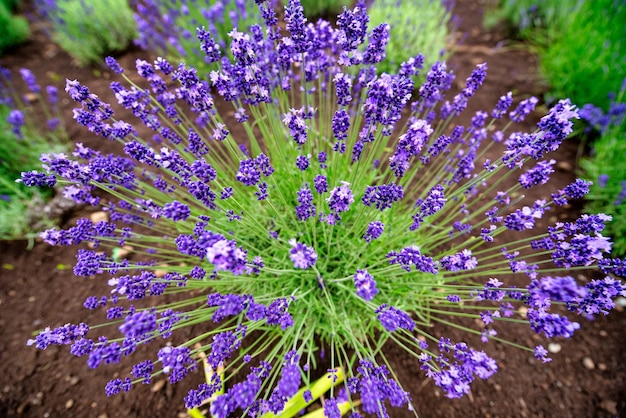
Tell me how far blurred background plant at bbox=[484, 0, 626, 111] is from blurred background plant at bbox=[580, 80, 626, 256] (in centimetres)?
29

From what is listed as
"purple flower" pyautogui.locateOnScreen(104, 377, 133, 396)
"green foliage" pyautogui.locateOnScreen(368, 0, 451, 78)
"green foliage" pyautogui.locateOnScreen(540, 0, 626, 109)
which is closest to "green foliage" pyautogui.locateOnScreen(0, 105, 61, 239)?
"purple flower" pyautogui.locateOnScreen(104, 377, 133, 396)

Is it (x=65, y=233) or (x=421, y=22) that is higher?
(x=421, y=22)

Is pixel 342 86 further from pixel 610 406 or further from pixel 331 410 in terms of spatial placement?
pixel 610 406

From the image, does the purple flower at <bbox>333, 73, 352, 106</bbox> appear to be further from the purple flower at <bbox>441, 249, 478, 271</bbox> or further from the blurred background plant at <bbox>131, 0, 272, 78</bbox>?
the blurred background plant at <bbox>131, 0, 272, 78</bbox>

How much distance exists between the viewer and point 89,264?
63.7 inches

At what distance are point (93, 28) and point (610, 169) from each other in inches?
232

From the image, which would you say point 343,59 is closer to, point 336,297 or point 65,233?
point 336,297

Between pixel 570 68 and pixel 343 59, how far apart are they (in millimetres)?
3341

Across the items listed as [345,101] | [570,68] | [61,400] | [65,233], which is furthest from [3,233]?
[570,68]

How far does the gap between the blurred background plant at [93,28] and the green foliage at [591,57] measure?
5198mm

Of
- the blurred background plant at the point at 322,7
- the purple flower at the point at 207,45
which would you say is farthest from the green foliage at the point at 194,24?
the purple flower at the point at 207,45

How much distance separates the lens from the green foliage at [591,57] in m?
3.41

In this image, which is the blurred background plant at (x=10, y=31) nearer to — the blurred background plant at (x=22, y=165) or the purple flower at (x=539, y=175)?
the blurred background plant at (x=22, y=165)

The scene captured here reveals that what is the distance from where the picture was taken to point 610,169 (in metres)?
2.88
